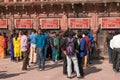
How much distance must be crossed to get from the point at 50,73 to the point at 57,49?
3.26 m

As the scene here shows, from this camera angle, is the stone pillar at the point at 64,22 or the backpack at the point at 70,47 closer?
the backpack at the point at 70,47

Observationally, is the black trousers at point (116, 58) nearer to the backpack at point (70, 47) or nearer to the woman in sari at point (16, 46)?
the backpack at point (70, 47)

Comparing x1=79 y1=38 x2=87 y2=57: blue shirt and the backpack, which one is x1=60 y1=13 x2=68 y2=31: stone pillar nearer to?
x1=79 y1=38 x2=87 y2=57: blue shirt

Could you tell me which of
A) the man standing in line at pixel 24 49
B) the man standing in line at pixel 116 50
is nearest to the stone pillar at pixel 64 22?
the man standing in line at pixel 24 49

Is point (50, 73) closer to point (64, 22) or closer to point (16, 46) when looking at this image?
point (16, 46)

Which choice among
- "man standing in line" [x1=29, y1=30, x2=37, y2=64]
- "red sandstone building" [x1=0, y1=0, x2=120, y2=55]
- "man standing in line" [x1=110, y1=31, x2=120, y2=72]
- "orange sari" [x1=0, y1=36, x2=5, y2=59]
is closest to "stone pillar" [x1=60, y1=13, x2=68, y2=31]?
"red sandstone building" [x1=0, y1=0, x2=120, y2=55]

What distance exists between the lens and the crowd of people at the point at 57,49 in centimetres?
1108

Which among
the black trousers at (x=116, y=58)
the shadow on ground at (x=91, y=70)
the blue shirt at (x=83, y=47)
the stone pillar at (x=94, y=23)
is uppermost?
the stone pillar at (x=94, y=23)

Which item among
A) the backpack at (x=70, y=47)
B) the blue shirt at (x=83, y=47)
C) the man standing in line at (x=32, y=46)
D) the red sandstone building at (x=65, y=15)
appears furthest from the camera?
the red sandstone building at (x=65, y=15)

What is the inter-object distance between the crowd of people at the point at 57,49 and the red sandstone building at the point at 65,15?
37.9 inches

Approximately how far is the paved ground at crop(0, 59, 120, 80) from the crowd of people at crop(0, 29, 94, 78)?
342 millimetres

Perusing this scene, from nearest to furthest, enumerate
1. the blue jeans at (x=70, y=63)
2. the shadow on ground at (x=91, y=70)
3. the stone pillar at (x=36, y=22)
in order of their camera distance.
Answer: the blue jeans at (x=70, y=63)
the shadow on ground at (x=91, y=70)
the stone pillar at (x=36, y=22)

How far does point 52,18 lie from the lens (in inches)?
660

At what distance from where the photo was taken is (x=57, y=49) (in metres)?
15.4
